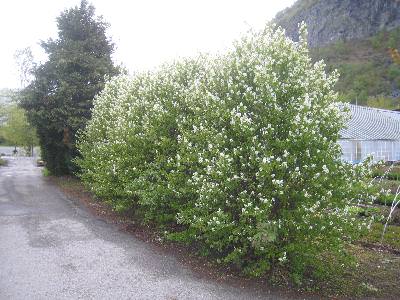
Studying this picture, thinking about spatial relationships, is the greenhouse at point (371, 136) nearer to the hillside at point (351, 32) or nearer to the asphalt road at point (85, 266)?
the asphalt road at point (85, 266)


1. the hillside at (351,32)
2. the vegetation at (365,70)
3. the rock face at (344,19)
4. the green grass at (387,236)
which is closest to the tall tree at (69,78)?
the green grass at (387,236)

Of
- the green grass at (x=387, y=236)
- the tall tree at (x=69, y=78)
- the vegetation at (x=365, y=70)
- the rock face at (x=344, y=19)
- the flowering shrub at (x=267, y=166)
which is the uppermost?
the rock face at (x=344, y=19)

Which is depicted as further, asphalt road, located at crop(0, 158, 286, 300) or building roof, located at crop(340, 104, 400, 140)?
building roof, located at crop(340, 104, 400, 140)

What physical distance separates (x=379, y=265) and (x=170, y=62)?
30.2ft

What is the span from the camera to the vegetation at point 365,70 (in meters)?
66.3

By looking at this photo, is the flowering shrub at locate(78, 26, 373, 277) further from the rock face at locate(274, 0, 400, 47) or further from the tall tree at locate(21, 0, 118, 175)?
the rock face at locate(274, 0, 400, 47)

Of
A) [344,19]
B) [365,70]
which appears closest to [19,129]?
[365,70]

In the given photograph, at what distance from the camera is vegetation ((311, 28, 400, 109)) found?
66312 millimetres

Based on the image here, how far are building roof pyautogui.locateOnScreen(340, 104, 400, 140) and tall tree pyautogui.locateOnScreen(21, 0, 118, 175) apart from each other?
60.8ft

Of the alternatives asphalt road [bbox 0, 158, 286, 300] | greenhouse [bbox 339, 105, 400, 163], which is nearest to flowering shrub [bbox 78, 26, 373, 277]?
asphalt road [bbox 0, 158, 286, 300]

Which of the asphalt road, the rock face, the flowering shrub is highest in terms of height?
the rock face

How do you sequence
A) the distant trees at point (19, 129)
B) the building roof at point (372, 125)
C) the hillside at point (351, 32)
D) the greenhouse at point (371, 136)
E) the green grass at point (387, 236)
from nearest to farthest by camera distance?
→ the green grass at point (387, 236) < the greenhouse at point (371, 136) < the building roof at point (372, 125) < the distant trees at point (19, 129) < the hillside at point (351, 32)

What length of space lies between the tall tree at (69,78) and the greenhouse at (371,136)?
18.2 m

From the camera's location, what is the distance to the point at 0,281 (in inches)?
345
